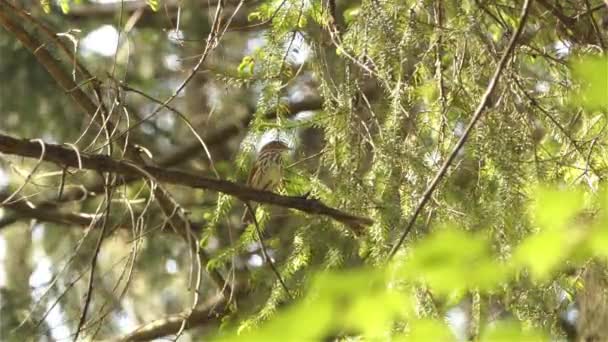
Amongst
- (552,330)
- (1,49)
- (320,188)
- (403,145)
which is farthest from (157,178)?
(1,49)

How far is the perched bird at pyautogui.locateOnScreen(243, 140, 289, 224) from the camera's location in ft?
7.91

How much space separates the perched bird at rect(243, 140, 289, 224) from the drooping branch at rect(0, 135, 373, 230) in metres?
0.29

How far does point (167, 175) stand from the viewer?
196 cm

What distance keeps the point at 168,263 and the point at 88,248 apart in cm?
51

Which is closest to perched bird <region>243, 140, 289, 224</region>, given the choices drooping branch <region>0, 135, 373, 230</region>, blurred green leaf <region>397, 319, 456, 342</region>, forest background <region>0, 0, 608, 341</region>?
forest background <region>0, 0, 608, 341</region>

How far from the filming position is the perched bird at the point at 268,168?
95.0 inches

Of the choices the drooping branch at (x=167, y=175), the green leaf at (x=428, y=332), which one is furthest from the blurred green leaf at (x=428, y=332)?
the drooping branch at (x=167, y=175)

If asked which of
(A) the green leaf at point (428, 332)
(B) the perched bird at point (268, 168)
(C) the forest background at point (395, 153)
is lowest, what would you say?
(A) the green leaf at point (428, 332)

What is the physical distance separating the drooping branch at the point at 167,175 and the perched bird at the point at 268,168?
0.29 meters

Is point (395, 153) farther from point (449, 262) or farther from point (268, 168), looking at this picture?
point (449, 262)

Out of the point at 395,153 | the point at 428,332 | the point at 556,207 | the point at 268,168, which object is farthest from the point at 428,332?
the point at 268,168

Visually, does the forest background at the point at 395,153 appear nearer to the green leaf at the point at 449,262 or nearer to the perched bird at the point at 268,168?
the perched bird at the point at 268,168

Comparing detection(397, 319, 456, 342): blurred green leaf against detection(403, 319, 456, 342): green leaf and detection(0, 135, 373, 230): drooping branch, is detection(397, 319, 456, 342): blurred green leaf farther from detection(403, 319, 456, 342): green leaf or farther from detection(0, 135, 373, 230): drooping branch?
detection(0, 135, 373, 230): drooping branch

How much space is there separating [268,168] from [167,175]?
740mm
